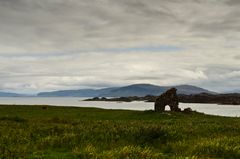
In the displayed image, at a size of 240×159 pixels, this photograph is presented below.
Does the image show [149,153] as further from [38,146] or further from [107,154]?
[38,146]

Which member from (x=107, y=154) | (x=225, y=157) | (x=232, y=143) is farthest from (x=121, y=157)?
(x=232, y=143)

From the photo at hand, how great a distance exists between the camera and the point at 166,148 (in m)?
22.3

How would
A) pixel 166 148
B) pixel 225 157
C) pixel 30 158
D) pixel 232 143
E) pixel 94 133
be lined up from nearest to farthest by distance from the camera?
pixel 30 158 < pixel 225 157 < pixel 166 148 < pixel 232 143 < pixel 94 133

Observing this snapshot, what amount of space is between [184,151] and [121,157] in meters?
4.20

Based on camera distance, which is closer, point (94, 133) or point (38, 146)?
point (38, 146)

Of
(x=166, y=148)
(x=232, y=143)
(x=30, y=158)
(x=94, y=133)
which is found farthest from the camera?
(x=94, y=133)

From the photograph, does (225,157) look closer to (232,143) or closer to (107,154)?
(232,143)

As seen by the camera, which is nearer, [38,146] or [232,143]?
[38,146]

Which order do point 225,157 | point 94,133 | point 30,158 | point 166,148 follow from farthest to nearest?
point 94,133
point 166,148
point 225,157
point 30,158

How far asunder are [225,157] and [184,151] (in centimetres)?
196

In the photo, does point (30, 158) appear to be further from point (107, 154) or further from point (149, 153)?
point (149, 153)

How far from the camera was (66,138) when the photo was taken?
2444 cm

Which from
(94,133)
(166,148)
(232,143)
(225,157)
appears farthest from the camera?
(94,133)

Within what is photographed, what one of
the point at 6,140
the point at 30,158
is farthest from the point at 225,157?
the point at 6,140
